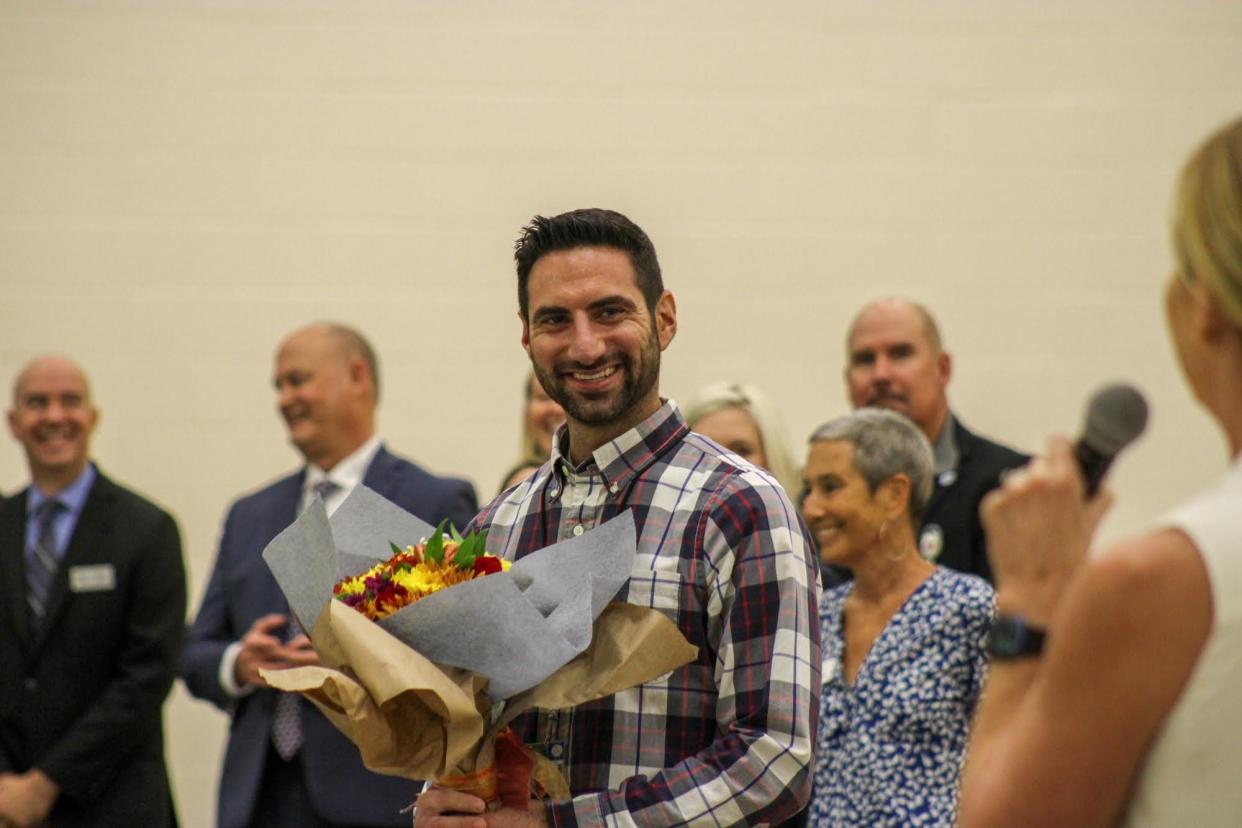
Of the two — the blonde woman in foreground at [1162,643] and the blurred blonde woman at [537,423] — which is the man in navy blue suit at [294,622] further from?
the blonde woman in foreground at [1162,643]

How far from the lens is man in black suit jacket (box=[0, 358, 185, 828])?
4.18 m

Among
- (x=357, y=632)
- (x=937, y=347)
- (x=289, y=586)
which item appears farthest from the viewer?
(x=937, y=347)

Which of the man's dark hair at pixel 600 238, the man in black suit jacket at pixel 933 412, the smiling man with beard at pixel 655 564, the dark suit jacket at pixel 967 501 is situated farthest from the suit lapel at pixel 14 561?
the man's dark hair at pixel 600 238

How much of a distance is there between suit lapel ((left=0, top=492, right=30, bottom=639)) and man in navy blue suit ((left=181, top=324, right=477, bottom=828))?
1.78ft

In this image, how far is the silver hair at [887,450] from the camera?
3221 millimetres

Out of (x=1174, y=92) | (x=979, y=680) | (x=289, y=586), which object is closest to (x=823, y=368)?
(x=1174, y=92)

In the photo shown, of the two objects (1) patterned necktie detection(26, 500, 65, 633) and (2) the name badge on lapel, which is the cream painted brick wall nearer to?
(1) patterned necktie detection(26, 500, 65, 633)

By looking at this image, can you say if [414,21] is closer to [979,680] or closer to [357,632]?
[979,680]

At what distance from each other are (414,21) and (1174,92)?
7.62 feet

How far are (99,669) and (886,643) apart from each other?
228cm

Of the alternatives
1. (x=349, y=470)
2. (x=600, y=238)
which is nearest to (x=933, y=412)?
(x=349, y=470)

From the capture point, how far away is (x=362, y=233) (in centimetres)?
516

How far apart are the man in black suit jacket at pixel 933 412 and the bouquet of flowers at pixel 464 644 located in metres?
1.76

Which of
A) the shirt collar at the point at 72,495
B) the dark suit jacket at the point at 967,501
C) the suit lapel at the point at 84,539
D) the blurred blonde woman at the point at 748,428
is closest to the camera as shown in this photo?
the dark suit jacket at the point at 967,501
